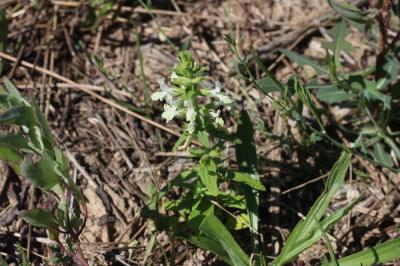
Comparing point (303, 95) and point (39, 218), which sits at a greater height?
point (303, 95)

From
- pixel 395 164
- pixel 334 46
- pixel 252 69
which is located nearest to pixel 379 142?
pixel 395 164

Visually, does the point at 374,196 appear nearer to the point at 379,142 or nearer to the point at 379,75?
the point at 379,142

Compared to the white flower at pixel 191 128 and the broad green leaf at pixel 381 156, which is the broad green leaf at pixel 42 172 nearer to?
the white flower at pixel 191 128

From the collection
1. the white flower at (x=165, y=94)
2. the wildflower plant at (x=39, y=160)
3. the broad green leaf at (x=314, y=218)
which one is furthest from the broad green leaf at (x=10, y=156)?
the broad green leaf at (x=314, y=218)

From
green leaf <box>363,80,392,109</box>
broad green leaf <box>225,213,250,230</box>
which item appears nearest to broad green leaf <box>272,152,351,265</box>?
broad green leaf <box>225,213,250,230</box>

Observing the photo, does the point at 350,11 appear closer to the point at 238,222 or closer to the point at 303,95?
the point at 303,95

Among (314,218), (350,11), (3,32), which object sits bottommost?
(314,218)

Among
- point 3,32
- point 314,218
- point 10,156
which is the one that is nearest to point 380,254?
point 314,218

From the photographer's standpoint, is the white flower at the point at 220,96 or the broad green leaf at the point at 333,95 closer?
the white flower at the point at 220,96
